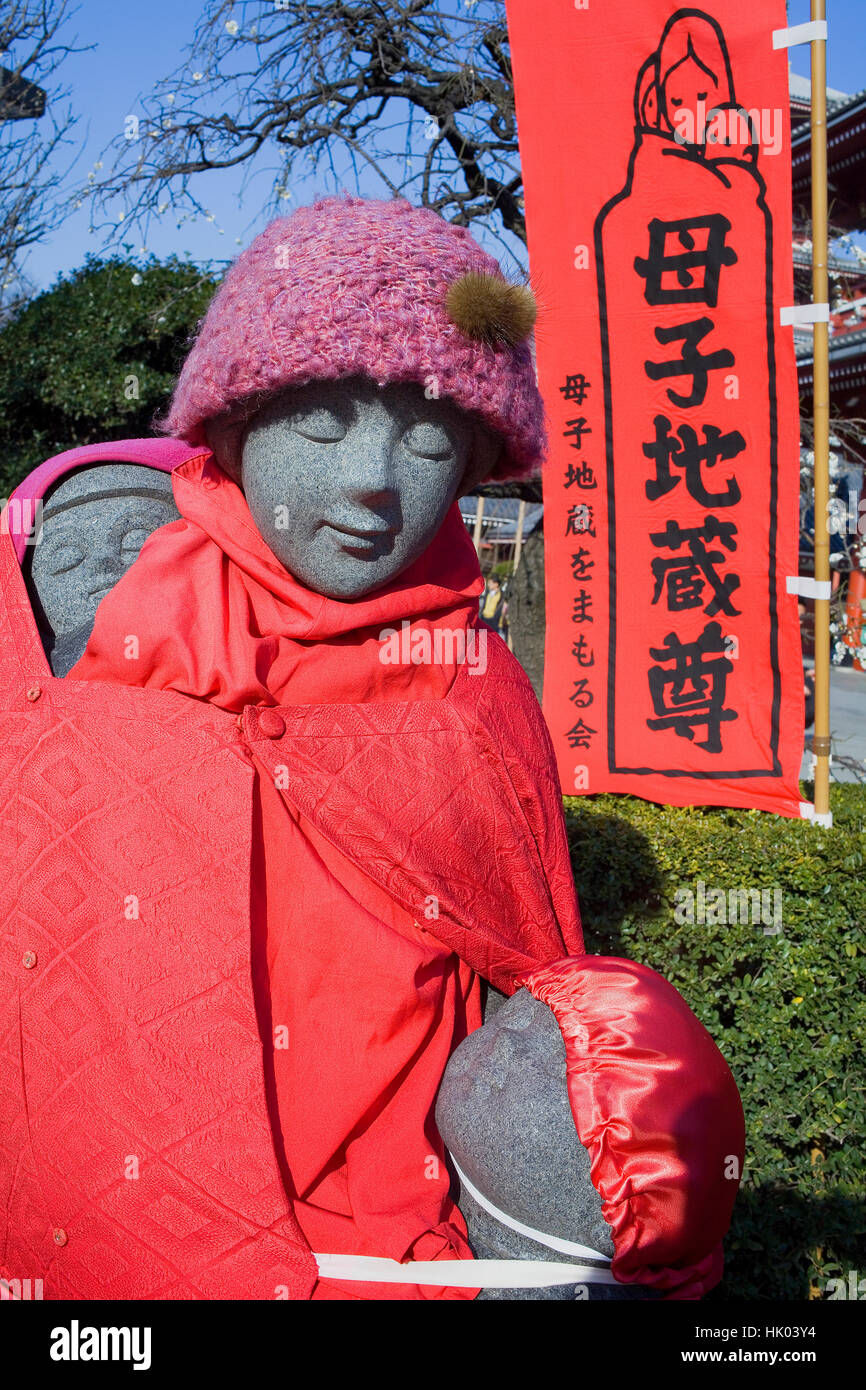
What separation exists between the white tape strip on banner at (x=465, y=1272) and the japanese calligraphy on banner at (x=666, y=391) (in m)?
2.46

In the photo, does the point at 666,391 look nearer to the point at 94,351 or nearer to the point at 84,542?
the point at 84,542

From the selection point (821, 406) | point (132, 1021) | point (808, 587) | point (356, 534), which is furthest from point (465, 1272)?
point (821, 406)

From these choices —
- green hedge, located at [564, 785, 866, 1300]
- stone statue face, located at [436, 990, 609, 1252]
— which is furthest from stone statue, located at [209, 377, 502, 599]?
green hedge, located at [564, 785, 866, 1300]

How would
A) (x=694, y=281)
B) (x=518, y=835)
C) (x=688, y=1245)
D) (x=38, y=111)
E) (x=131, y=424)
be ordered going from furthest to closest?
1. (x=38, y=111)
2. (x=131, y=424)
3. (x=694, y=281)
4. (x=518, y=835)
5. (x=688, y=1245)

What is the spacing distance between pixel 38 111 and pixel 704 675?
615 centimetres

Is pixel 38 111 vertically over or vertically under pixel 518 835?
over

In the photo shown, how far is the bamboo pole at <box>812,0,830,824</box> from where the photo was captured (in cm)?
351

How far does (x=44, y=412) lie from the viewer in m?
5.75

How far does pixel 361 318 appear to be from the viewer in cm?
149

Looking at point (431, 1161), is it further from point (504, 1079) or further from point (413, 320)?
point (413, 320)

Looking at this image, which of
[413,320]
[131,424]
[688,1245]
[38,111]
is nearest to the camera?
[688,1245]

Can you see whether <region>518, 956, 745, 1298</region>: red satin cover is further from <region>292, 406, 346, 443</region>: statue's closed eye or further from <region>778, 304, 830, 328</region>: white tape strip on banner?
<region>778, 304, 830, 328</region>: white tape strip on banner

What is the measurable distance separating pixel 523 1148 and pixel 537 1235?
134 millimetres
